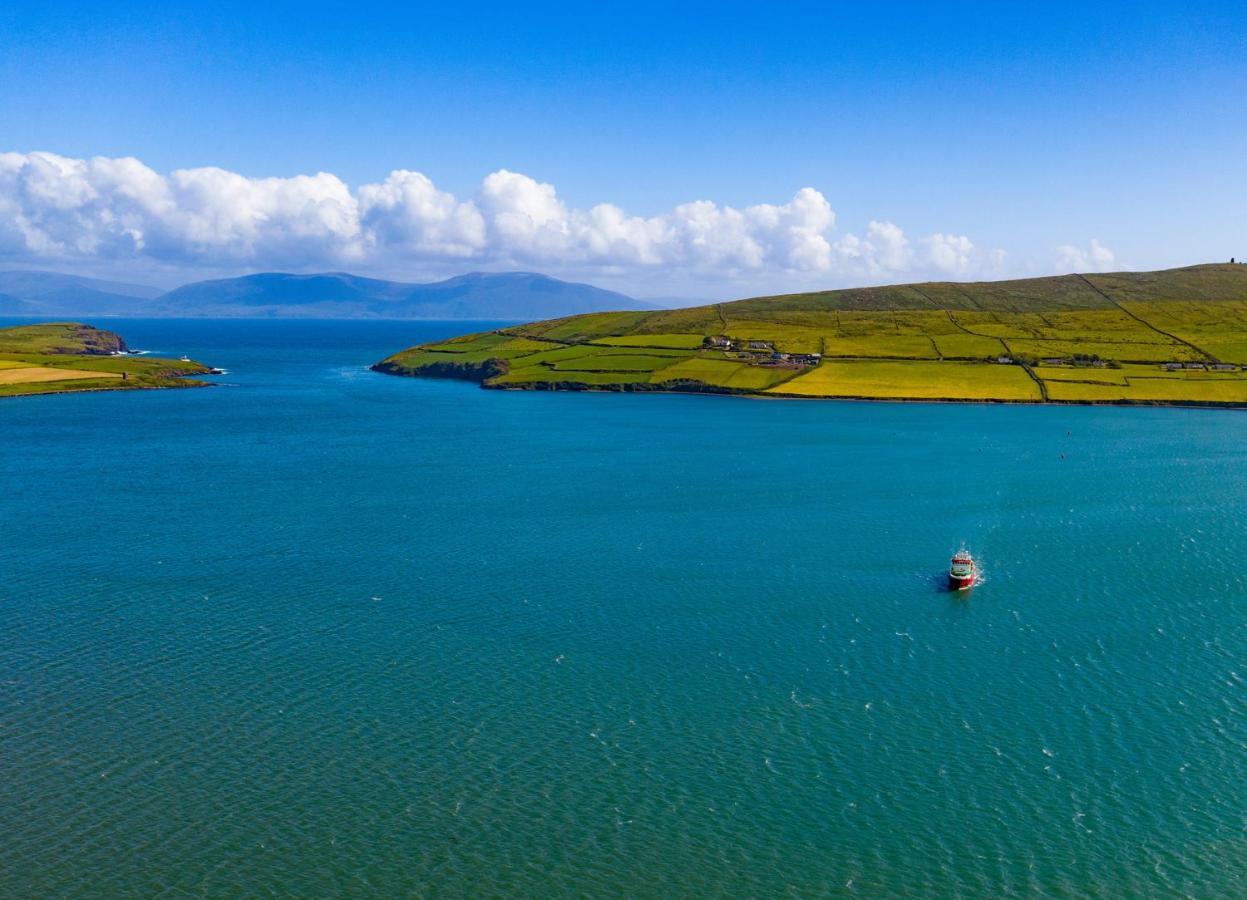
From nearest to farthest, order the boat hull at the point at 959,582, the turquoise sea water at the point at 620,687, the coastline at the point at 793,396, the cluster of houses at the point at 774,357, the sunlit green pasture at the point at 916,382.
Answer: the turquoise sea water at the point at 620,687 → the boat hull at the point at 959,582 → the coastline at the point at 793,396 → the sunlit green pasture at the point at 916,382 → the cluster of houses at the point at 774,357

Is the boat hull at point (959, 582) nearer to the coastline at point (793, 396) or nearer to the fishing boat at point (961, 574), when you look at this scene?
the fishing boat at point (961, 574)

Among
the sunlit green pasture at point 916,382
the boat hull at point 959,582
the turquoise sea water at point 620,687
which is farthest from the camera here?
the sunlit green pasture at point 916,382

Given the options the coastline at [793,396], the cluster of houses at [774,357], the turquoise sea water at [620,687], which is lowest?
the turquoise sea water at [620,687]

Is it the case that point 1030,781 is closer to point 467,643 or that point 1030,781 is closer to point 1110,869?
point 1110,869

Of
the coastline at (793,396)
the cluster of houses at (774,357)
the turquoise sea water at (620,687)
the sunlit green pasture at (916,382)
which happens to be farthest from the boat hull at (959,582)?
the cluster of houses at (774,357)

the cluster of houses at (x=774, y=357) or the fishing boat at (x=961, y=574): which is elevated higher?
the cluster of houses at (x=774, y=357)

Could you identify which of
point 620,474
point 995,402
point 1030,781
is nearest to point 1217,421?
point 995,402

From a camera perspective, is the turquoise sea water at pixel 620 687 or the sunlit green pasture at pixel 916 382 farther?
the sunlit green pasture at pixel 916 382

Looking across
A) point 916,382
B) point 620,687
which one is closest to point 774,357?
point 916,382
